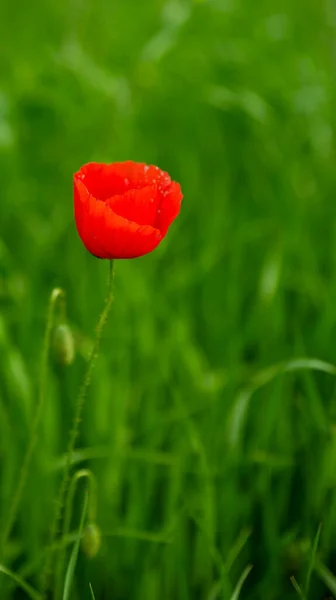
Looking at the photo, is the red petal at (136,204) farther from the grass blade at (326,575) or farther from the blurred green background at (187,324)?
the grass blade at (326,575)

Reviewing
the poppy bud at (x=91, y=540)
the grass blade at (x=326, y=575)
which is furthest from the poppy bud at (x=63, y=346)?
the grass blade at (x=326, y=575)

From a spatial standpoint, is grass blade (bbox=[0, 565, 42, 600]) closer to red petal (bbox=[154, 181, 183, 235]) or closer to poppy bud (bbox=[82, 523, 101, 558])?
poppy bud (bbox=[82, 523, 101, 558])

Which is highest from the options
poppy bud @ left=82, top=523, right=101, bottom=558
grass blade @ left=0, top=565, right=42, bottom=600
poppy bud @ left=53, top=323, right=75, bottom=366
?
poppy bud @ left=53, top=323, right=75, bottom=366

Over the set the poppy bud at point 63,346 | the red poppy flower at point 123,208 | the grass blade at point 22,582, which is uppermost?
the red poppy flower at point 123,208

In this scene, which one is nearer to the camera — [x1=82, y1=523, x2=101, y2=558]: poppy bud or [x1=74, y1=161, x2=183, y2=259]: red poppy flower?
[x1=74, y1=161, x2=183, y2=259]: red poppy flower

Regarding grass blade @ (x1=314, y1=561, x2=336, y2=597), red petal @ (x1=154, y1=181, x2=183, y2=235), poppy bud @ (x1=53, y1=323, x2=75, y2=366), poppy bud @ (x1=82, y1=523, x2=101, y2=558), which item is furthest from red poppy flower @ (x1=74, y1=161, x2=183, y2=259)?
grass blade @ (x1=314, y1=561, x2=336, y2=597)

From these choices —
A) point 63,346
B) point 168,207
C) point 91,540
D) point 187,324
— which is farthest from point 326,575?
point 187,324
